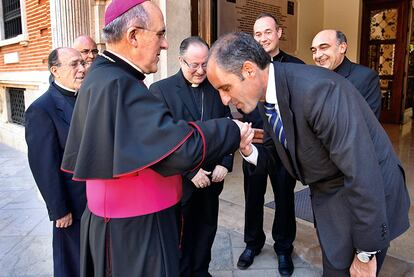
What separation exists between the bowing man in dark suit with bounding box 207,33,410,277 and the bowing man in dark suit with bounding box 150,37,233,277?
93 cm

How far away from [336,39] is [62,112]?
209 cm

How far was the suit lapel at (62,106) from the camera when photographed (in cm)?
254

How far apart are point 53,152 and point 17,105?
735 centimetres

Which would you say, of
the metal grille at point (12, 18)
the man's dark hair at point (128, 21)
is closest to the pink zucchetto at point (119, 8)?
the man's dark hair at point (128, 21)

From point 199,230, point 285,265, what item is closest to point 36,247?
point 199,230

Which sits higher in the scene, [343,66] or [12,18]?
[12,18]

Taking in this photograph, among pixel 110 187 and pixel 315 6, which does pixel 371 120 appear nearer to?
pixel 110 187

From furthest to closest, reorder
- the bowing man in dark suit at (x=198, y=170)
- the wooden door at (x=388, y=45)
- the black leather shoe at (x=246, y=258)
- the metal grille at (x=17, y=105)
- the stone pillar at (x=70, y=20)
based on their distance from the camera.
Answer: the wooden door at (x=388, y=45), the metal grille at (x=17, y=105), the stone pillar at (x=70, y=20), the black leather shoe at (x=246, y=258), the bowing man in dark suit at (x=198, y=170)

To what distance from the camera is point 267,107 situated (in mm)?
1757

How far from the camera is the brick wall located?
625 cm

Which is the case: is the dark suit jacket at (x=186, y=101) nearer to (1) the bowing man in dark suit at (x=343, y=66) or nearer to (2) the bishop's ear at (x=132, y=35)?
(1) the bowing man in dark suit at (x=343, y=66)

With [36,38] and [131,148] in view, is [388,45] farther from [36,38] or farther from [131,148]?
[131,148]

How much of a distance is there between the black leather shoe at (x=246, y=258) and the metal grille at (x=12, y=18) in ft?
24.6

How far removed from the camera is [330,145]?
1558 mm
